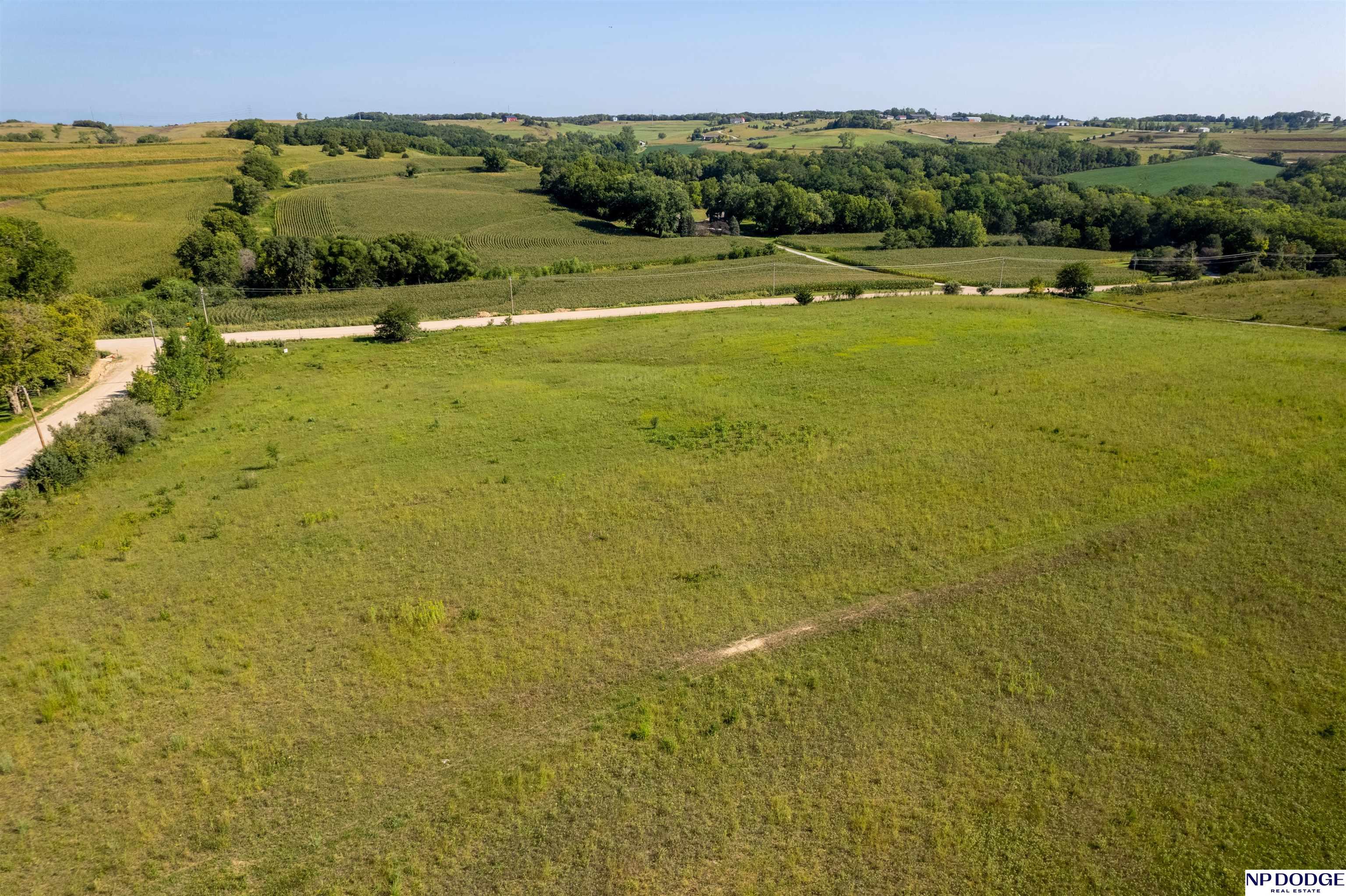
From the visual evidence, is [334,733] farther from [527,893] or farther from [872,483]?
[872,483]

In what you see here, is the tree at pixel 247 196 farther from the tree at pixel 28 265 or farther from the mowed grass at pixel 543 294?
the tree at pixel 28 265

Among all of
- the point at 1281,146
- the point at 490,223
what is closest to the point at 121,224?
the point at 490,223

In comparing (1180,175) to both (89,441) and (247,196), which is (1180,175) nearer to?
(247,196)

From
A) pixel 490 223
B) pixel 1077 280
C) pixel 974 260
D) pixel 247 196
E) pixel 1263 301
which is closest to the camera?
pixel 1263 301

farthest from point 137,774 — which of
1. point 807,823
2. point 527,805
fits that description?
point 807,823

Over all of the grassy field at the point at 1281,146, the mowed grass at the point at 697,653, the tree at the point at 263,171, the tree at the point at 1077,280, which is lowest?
the mowed grass at the point at 697,653

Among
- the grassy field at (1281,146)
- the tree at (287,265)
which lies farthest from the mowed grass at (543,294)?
the grassy field at (1281,146)
